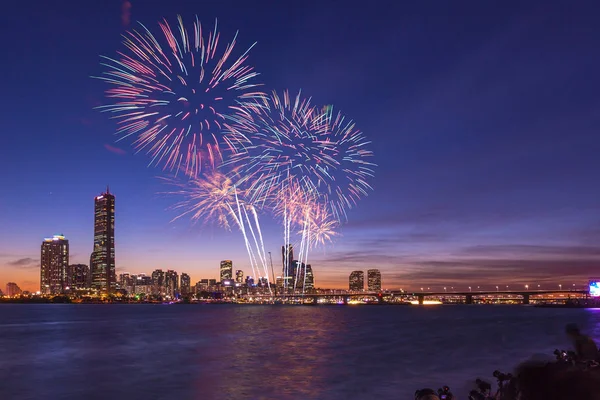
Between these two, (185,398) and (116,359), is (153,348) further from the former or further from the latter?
(185,398)

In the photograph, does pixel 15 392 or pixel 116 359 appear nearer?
pixel 15 392

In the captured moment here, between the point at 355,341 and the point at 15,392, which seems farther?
the point at 355,341

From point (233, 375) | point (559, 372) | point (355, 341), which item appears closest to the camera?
point (559, 372)

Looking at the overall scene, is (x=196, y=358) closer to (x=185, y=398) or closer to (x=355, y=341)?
(x=185, y=398)

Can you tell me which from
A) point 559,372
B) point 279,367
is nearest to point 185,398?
point 279,367

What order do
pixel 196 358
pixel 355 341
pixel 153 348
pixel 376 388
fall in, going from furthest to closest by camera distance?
pixel 355 341, pixel 153 348, pixel 196 358, pixel 376 388

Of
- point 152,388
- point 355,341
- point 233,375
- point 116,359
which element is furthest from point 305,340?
point 152,388

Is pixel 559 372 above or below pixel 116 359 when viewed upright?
above

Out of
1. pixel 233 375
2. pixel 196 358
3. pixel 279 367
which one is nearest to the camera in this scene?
pixel 233 375

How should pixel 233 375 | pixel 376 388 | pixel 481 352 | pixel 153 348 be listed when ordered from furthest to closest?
pixel 153 348 → pixel 481 352 → pixel 233 375 → pixel 376 388
